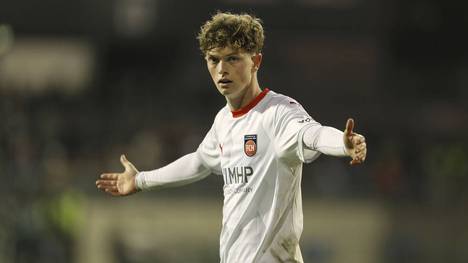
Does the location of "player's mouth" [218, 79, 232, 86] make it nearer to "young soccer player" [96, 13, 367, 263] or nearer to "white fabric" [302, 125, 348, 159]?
"young soccer player" [96, 13, 367, 263]

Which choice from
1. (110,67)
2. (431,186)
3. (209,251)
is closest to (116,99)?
(110,67)

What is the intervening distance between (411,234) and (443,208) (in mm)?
840

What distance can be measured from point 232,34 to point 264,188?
0.82 metres

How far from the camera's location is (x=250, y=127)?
17.1 ft

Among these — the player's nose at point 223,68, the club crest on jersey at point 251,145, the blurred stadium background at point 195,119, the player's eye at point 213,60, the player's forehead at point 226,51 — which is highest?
the player's forehead at point 226,51

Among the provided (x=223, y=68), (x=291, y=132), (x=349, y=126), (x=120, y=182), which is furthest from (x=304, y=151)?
(x=120, y=182)

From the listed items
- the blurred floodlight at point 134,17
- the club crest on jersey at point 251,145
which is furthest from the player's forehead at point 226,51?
the blurred floodlight at point 134,17

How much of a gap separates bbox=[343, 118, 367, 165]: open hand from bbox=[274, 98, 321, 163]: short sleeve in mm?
402

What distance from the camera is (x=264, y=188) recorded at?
203 inches

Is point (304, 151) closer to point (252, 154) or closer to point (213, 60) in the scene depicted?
point (252, 154)

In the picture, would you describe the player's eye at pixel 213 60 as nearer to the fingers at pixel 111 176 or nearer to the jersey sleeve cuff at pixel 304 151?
the jersey sleeve cuff at pixel 304 151

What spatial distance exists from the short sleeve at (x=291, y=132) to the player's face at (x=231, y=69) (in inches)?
9.7

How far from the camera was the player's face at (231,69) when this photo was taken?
5195mm

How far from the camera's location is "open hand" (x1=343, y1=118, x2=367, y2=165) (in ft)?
14.3
